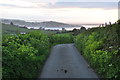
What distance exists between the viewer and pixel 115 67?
29.9ft

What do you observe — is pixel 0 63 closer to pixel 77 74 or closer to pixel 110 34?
pixel 77 74

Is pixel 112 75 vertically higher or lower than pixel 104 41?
lower

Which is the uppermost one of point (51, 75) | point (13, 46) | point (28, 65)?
point (13, 46)

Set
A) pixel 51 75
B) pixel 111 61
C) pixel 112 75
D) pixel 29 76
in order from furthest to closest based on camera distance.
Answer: pixel 51 75
pixel 111 61
pixel 29 76
pixel 112 75

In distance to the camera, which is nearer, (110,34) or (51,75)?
(51,75)

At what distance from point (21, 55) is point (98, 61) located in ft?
14.3

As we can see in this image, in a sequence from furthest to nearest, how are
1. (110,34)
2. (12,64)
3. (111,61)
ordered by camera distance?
(110,34) → (111,61) → (12,64)

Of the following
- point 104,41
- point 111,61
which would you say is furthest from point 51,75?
point 104,41

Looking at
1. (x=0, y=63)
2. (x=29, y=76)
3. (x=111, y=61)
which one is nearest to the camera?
(x=0, y=63)

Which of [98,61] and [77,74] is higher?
[98,61]

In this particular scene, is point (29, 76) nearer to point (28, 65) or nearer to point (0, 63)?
point (28, 65)

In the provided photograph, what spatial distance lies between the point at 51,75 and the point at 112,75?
3.73 metres

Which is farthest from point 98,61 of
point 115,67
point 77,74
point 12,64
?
point 12,64

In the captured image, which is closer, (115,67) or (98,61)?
(115,67)
